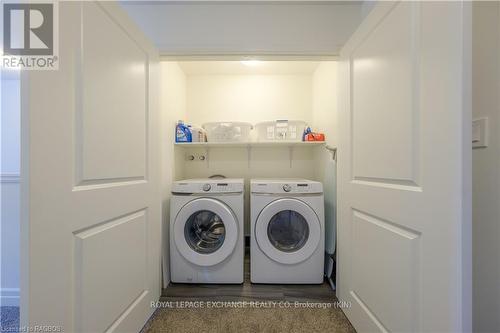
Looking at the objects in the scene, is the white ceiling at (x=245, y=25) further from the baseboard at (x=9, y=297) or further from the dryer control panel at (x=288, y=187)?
the baseboard at (x=9, y=297)

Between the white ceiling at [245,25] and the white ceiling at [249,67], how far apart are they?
806 mm

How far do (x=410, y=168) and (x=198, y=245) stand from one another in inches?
61.4

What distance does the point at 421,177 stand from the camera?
717mm

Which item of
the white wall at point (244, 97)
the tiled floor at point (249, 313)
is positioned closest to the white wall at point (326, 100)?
the white wall at point (244, 97)

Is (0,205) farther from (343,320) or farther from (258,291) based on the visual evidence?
(343,320)

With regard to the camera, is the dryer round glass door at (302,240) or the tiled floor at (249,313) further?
the dryer round glass door at (302,240)

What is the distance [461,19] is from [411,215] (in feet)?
2.18

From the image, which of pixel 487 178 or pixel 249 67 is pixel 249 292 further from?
pixel 249 67

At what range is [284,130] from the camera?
211cm

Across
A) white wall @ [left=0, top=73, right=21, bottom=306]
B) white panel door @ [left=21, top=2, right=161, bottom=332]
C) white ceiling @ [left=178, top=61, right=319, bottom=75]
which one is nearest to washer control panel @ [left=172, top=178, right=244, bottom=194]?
white panel door @ [left=21, top=2, right=161, bottom=332]

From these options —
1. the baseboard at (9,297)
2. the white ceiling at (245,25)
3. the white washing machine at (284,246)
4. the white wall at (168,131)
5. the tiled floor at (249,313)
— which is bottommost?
the tiled floor at (249,313)

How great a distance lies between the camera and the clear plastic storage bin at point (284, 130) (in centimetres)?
211

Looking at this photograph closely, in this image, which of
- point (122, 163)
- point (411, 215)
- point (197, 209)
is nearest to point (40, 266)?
point (122, 163)

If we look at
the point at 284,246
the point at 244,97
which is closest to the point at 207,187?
the point at 284,246
